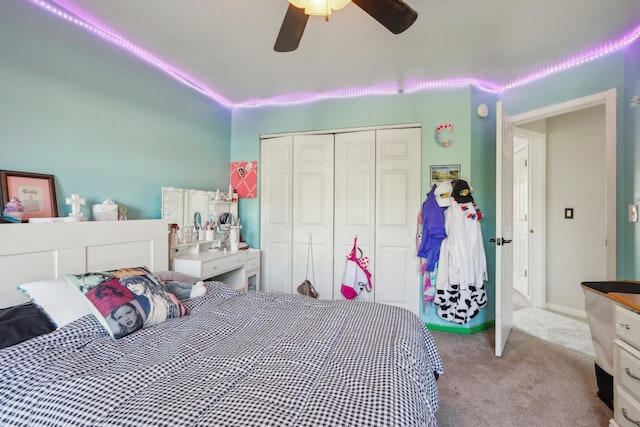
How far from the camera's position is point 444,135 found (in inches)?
119

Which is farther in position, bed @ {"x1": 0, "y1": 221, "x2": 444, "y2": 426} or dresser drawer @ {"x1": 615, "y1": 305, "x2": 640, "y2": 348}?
dresser drawer @ {"x1": 615, "y1": 305, "x2": 640, "y2": 348}

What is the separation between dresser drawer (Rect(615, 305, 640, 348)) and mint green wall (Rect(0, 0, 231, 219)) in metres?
3.21

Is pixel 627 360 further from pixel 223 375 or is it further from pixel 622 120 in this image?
pixel 223 375

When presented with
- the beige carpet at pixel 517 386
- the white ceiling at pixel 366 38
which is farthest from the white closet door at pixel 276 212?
the beige carpet at pixel 517 386

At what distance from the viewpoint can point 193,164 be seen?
3.10m

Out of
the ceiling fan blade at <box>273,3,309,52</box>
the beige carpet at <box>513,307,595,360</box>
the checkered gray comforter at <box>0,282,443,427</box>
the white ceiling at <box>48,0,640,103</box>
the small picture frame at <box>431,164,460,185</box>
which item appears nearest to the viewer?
the checkered gray comforter at <box>0,282,443,427</box>

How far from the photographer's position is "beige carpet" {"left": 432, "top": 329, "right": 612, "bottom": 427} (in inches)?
69.4

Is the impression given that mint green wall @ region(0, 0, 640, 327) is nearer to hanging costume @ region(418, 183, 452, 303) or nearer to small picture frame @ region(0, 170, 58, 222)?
small picture frame @ region(0, 170, 58, 222)

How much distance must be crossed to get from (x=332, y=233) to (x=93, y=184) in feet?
7.31

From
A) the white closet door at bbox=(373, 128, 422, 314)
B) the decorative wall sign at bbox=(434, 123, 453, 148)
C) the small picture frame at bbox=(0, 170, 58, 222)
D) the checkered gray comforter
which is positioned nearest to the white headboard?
the small picture frame at bbox=(0, 170, 58, 222)

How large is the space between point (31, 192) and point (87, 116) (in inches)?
25.0

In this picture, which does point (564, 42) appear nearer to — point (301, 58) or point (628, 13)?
point (628, 13)

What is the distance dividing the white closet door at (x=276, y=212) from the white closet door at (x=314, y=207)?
0.08 meters

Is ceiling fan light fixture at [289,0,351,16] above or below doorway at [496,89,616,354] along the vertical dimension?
above
